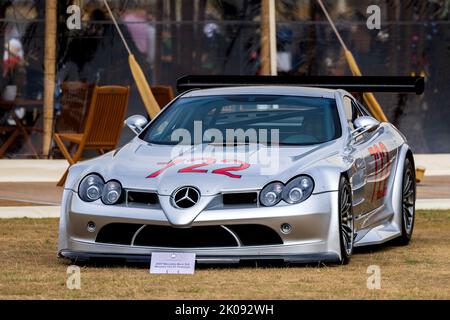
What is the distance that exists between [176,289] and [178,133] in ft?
8.13

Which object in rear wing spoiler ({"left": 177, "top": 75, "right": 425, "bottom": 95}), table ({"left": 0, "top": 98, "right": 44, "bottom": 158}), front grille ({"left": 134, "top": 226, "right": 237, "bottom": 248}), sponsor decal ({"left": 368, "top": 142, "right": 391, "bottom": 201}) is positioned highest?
rear wing spoiler ({"left": 177, "top": 75, "right": 425, "bottom": 95})

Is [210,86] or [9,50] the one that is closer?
[210,86]

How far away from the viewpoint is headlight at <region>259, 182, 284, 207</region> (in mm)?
9930

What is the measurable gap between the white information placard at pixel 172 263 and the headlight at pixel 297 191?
726 millimetres

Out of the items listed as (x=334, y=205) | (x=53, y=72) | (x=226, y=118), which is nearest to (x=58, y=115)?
(x=53, y=72)

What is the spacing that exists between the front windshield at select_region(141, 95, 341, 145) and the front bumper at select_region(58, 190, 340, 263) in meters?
1.10

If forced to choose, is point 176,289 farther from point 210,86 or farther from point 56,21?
point 56,21

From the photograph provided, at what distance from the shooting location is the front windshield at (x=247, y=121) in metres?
11.2

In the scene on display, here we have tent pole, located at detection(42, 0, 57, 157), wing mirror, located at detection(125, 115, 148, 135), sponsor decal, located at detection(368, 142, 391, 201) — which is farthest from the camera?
tent pole, located at detection(42, 0, 57, 157)

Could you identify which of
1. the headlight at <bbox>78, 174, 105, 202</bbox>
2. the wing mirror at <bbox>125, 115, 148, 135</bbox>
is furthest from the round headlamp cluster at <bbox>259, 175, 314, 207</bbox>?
the wing mirror at <bbox>125, 115, 148, 135</bbox>

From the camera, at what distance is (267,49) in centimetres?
2145

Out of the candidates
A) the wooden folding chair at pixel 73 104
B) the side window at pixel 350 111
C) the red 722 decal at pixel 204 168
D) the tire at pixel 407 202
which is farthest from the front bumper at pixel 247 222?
the wooden folding chair at pixel 73 104

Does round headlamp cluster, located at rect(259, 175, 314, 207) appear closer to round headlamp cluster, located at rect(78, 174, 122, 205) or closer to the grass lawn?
the grass lawn

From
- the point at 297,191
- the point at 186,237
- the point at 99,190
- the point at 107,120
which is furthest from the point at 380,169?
the point at 107,120
